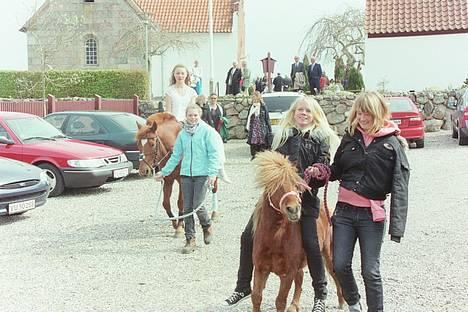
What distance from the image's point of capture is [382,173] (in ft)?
16.7

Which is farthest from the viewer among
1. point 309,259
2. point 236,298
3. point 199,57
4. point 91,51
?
point 199,57

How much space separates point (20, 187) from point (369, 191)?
7.11 metres

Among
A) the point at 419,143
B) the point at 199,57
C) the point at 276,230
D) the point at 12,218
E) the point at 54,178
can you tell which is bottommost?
the point at 12,218

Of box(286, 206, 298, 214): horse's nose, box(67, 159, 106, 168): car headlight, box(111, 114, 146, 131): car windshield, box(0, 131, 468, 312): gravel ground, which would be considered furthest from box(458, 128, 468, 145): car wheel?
box(286, 206, 298, 214): horse's nose

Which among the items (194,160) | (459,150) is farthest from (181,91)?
(459,150)

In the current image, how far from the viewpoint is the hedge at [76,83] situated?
3716 cm

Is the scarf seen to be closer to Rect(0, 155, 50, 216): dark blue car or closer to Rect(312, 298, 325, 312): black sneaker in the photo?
Rect(312, 298, 325, 312): black sneaker

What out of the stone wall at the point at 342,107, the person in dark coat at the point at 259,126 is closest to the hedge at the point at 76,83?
the stone wall at the point at 342,107

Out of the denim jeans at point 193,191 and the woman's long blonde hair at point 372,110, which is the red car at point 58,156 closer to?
the denim jeans at point 193,191

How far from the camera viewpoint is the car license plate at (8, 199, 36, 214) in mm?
10383

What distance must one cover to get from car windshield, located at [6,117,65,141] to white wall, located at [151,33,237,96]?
105 ft

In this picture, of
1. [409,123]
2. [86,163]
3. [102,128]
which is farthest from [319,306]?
[409,123]

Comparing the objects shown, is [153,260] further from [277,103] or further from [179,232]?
[277,103]

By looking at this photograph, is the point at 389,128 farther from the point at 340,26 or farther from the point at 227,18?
the point at 227,18
